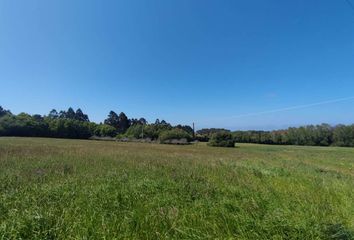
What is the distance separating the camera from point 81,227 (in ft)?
15.4

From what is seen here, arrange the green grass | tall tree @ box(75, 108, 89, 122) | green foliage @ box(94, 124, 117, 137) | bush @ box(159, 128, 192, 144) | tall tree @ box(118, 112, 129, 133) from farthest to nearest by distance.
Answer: tall tree @ box(75, 108, 89, 122) → tall tree @ box(118, 112, 129, 133) → green foliage @ box(94, 124, 117, 137) → bush @ box(159, 128, 192, 144) → the green grass

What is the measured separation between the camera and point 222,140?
59562 millimetres

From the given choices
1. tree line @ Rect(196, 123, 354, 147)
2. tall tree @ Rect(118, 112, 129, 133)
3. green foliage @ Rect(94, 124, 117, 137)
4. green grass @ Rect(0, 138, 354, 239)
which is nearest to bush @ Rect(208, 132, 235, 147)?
tree line @ Rect(196, 123, 354, 147)

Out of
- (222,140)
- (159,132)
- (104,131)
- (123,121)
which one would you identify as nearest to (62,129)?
(104,131)

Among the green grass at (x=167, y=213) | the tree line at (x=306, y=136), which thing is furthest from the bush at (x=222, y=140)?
the green grass at (x=167, y=213)

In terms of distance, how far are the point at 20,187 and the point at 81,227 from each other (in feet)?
13.4

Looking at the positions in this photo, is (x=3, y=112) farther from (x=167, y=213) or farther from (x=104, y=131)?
(x=167, y=213)

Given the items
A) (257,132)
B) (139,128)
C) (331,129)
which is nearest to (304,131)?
(331,129)

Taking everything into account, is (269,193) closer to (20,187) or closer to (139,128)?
(20,187)

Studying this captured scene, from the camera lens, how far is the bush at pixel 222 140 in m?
58.5

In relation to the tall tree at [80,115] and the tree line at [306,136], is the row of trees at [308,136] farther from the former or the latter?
the tall tree at [80,115]

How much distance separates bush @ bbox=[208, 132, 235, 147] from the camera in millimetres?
58500

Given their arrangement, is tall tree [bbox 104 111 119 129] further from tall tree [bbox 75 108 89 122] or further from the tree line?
the tree line

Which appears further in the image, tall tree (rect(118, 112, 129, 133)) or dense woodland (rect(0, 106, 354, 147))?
tall tree (rect(118, 112, 129, 133))
